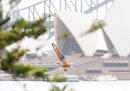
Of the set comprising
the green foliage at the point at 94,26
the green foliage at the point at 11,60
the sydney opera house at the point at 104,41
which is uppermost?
the sydney opera house at the point at 104,41

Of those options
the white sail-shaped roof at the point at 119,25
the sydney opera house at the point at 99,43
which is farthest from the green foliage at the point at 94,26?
the white sail-shaped roof at the point at 119,25

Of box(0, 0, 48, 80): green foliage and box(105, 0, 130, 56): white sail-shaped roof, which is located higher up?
box(105, 0, 130, 56): white sail-shaped roof

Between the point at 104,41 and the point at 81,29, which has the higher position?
the point at 81,29

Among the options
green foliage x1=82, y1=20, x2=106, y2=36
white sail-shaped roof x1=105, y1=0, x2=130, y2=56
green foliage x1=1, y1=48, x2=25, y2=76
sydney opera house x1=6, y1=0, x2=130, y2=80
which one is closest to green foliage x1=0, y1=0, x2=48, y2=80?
green foliage x1=1, y1=48, x2=25, y2=76

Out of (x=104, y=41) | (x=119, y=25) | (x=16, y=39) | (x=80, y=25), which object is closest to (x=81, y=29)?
(x=80, y=25)

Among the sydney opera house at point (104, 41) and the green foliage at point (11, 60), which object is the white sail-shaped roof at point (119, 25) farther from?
the green foliage at point (11, 60)

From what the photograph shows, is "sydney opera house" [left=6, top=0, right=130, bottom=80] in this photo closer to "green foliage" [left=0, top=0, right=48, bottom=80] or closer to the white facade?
the white facade

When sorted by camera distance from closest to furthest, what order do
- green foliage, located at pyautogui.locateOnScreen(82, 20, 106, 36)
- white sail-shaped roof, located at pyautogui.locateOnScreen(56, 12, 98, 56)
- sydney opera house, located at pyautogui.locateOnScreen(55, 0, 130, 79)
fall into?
green foliage, located at pyautogui.locateOnScreen(82, 20, 106, 36), white sail-shaped roof, located at pyautogui.locateOnScreen(56, 12, 98, 56), sydney opera house, located at pyautogui.locateOnScreen(55, 0, 130, 79)

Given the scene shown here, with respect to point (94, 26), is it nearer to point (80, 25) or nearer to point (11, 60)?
point (11, 60)

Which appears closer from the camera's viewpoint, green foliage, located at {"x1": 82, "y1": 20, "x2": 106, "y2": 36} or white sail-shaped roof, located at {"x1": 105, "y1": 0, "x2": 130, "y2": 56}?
green foliage, located at {"x1": 82, "y1": 20, "x2": 106, "y2": 36}
